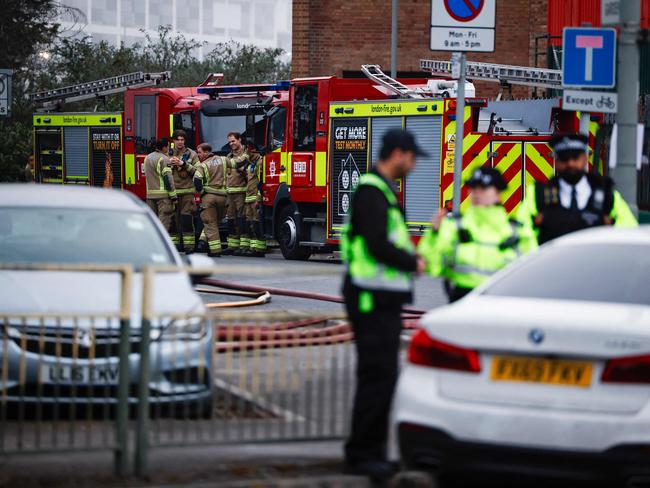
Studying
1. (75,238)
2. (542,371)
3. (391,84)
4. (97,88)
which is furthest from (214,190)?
(542,371)

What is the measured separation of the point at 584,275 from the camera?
273 inches

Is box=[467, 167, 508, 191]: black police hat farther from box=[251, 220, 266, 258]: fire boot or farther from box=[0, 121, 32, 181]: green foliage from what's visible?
box=[0, 121, 32, 181]: green foliage

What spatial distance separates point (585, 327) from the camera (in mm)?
6105

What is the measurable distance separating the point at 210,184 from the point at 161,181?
824 millimetres

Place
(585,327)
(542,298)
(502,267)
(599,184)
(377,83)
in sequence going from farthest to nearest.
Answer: (377,83) < (599,184) < (502,267) < (542,298) < (585,327)

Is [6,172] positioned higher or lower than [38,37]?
lower

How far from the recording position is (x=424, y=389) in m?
6.37

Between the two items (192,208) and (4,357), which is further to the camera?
(192,208)

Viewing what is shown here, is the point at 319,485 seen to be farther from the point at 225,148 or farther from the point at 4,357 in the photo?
the point at 225,148

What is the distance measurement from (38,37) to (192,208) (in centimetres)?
1674

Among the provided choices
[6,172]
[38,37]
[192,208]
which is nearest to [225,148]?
[192,208]

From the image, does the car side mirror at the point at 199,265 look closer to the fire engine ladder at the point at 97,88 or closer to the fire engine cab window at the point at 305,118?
the fire engine cab window at the point at 305,118

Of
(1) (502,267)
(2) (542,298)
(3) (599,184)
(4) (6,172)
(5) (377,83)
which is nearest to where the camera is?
(2) (542,298)

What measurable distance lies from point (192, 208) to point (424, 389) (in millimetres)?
18563
